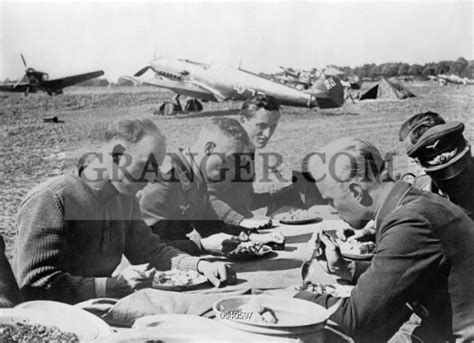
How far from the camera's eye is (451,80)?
473cm

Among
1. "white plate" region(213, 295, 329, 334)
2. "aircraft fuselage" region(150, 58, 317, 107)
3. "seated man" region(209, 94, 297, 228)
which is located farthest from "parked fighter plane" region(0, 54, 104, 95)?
"white plate" region(213, 295, 329, 334)

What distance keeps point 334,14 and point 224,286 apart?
2044 mm

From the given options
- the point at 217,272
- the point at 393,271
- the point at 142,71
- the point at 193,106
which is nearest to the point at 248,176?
the point at 193,106

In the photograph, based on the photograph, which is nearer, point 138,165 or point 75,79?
point 138,165

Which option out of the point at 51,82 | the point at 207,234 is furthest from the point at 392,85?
the point at 51,82

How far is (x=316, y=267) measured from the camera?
14.7ft

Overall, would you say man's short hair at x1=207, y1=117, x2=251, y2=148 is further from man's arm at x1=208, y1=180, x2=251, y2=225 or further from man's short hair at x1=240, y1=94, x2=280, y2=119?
man's arm at x1=208, y1=180, x2=251, y2=225

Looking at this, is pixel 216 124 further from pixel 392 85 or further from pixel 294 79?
pixel 392 85

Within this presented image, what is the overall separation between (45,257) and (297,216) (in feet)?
5.72

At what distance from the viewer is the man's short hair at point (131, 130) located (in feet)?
15.0

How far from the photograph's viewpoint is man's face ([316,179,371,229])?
420 centimetres

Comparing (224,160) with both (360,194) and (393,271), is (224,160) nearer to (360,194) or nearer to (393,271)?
(360,194)

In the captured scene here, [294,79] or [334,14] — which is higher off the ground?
[334,14]

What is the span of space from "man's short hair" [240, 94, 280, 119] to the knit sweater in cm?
101
